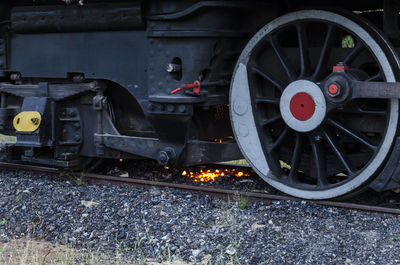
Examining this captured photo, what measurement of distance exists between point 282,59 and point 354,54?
689 millimetres

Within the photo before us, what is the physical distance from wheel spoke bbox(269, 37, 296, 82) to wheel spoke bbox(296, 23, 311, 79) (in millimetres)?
134

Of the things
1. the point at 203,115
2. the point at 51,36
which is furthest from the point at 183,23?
the point at 51,36

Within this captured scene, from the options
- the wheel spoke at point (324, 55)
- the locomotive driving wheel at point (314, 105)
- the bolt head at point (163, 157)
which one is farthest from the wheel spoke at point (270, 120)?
the bolt head at point (163, 157)

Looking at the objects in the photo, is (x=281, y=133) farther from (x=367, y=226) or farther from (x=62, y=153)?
(x=62, y=153)

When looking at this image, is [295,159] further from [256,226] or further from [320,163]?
[256,226]

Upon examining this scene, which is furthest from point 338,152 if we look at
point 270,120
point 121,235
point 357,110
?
point 121,235

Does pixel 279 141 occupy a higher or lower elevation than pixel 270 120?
Result: lower

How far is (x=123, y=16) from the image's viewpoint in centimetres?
540

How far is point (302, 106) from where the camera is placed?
480cm

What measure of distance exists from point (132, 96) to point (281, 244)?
2662mm

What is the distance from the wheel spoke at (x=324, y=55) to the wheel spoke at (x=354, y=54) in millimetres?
177

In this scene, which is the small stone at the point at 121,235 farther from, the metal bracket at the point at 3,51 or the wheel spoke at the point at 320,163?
the metal bracket at the point at 3,51

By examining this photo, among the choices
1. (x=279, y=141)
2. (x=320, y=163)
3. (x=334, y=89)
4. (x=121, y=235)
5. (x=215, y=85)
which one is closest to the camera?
(x=121, y=235)

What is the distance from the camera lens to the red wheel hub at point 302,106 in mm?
4754
